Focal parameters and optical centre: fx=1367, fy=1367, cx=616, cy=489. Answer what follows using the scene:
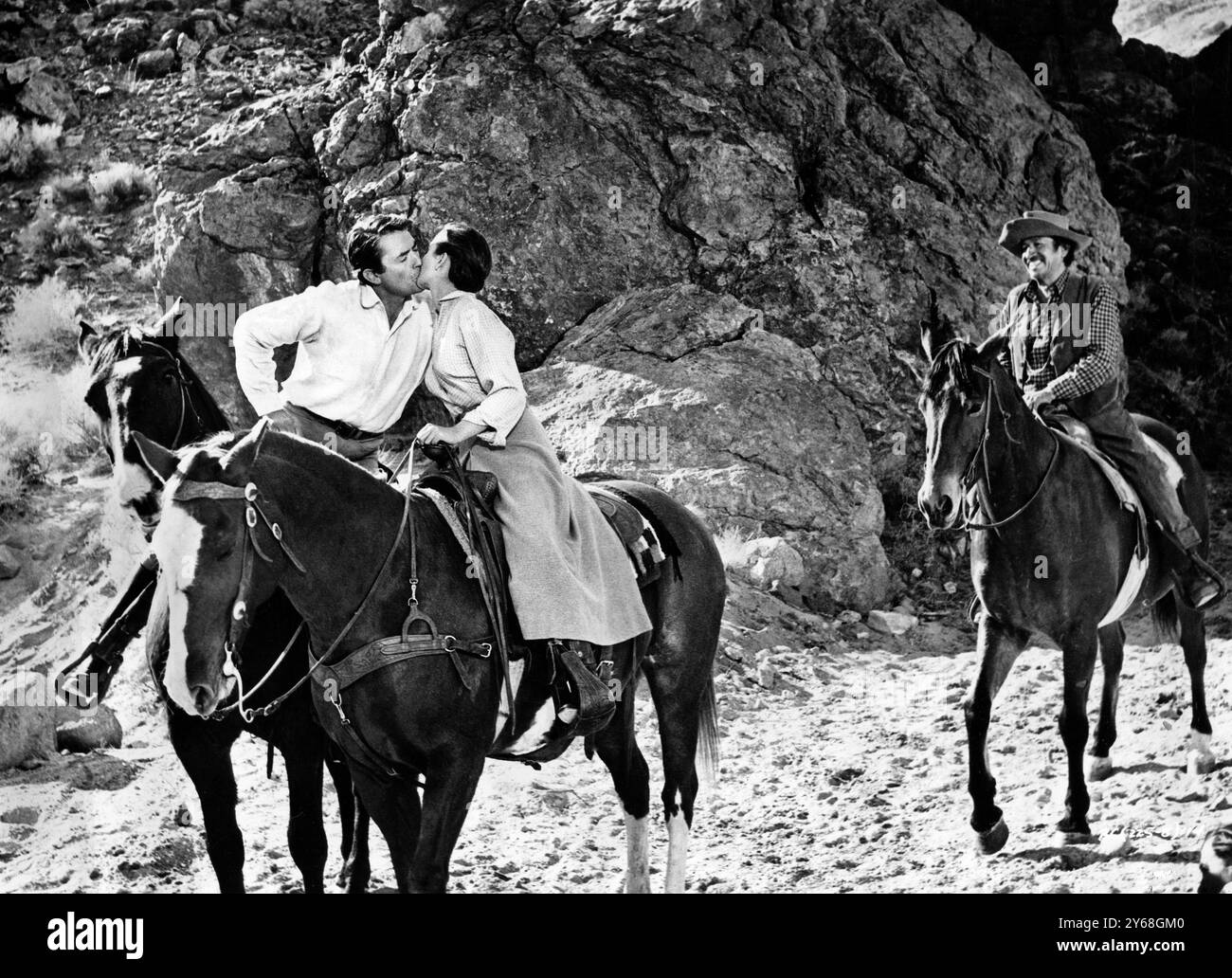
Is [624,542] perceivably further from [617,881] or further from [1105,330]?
[1105,330]

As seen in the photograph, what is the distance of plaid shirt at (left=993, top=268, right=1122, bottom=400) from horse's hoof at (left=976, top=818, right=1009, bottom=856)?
207 cm

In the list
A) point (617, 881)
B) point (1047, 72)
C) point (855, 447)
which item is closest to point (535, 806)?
point (617, 881)

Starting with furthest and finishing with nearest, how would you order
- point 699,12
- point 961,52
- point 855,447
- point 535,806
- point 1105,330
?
point 961,52 → point 699,12 → point 855,447 → point 535,806 → point 1105,330

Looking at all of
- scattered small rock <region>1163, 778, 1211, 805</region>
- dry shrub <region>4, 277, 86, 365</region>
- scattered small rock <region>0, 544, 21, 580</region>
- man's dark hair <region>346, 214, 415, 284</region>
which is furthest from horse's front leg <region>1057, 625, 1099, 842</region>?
dry shrub <region>4, 277, 86, 365</region>

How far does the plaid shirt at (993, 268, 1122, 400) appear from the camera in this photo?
21.5 ft

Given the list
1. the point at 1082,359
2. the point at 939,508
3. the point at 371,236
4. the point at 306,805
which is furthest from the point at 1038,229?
the point at 306,805

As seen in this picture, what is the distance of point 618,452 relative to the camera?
32.4 ft

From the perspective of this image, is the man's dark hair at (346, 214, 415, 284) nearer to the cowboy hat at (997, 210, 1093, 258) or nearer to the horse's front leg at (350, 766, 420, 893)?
the horse's front leg at (350, 766, 420, 893)

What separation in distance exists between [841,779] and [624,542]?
8.34 feet

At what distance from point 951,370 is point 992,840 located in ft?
6.88

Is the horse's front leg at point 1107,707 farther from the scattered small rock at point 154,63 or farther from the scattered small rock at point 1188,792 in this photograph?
the scattered small rock at point 154,63

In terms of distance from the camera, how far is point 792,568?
9.48 meters

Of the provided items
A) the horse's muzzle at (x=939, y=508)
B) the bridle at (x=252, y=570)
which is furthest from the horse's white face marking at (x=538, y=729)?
the horse's muzzle at (x=939, y=508)

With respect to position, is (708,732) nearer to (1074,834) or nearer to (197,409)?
(1074,834)
